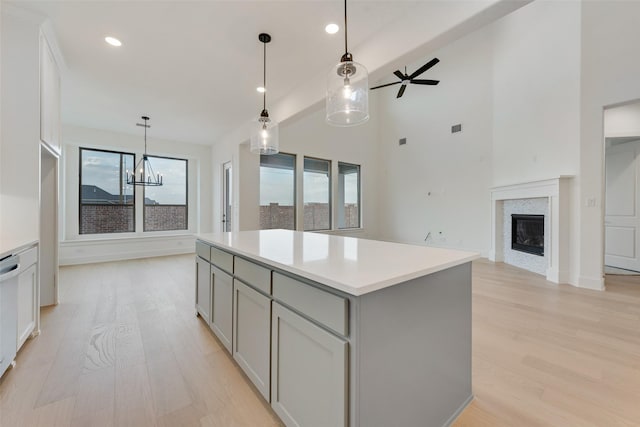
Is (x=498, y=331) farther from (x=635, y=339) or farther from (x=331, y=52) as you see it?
(x=331, y=52)

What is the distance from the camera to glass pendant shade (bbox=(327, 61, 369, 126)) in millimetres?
2047

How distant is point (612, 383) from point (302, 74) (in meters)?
4.06

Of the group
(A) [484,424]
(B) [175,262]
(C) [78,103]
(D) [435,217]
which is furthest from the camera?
(D) [435,217]

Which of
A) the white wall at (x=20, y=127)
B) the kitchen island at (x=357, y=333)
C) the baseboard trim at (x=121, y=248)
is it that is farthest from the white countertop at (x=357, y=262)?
the baseboard trim at (x=121, y=248)

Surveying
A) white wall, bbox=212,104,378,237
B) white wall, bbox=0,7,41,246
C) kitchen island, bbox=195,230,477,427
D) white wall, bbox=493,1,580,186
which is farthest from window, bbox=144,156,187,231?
white wall, bbox=493,1,580,186

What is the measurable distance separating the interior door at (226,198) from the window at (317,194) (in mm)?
1785

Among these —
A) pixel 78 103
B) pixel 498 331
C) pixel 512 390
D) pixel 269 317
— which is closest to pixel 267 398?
pixel 269 317

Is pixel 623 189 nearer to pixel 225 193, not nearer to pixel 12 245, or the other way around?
pixel 225 193

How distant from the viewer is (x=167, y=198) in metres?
6.77

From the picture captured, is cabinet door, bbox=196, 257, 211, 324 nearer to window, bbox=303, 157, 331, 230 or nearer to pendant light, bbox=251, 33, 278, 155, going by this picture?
pendant light, bbox=251, 33, 278, 155

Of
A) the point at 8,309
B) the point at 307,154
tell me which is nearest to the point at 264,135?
the point at 8,309

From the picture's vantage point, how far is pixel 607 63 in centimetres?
358

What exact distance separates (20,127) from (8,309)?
1.57 meters

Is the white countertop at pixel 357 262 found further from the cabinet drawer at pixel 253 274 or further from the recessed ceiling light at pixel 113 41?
the recessed ceiling light at pixel 113 41
